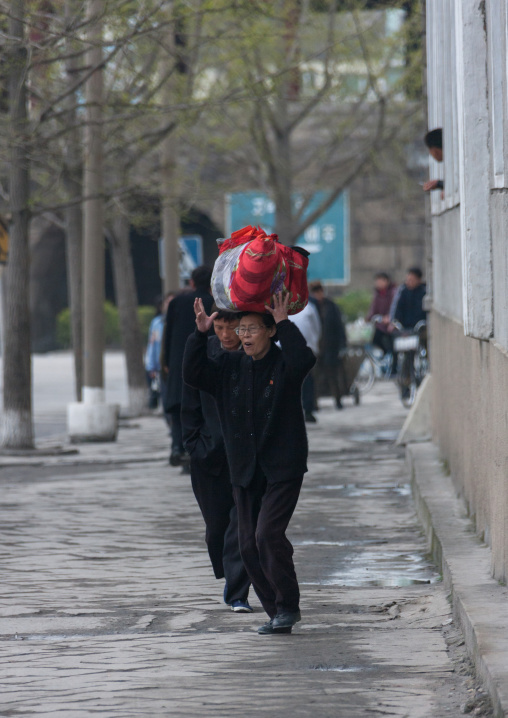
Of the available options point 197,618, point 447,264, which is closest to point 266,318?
point 197,618

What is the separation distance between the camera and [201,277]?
35.2ft

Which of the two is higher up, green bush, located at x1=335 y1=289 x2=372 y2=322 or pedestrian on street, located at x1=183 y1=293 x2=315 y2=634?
green bush, located at x1=335 y1=289 x2=372 y2=322

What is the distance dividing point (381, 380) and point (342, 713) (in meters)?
23.2

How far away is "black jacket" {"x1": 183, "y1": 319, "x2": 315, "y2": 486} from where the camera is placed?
6.12m

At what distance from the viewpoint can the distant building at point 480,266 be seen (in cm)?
671

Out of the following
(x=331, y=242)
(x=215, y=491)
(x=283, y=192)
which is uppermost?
(x=283, y=192)

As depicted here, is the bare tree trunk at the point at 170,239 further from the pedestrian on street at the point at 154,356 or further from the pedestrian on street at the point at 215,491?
the pedestrian on street at the point at 215,491

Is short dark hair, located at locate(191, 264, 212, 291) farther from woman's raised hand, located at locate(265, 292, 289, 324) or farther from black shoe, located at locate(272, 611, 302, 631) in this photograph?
black shoe, located at locate(272, 611, 302, 631)

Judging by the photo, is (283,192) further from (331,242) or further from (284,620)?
(284,620)

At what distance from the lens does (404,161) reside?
28047mm

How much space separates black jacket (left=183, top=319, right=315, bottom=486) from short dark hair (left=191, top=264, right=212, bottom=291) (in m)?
4.37

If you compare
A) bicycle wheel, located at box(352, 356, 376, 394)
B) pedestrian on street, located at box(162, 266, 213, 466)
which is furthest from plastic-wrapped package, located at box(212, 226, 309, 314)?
bicycle wheel, located at box(352, 356, 376, 394)

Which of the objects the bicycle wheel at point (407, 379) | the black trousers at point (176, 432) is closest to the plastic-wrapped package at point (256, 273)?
the black trousers at point (176, 432)

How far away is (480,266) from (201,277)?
3.42 m
